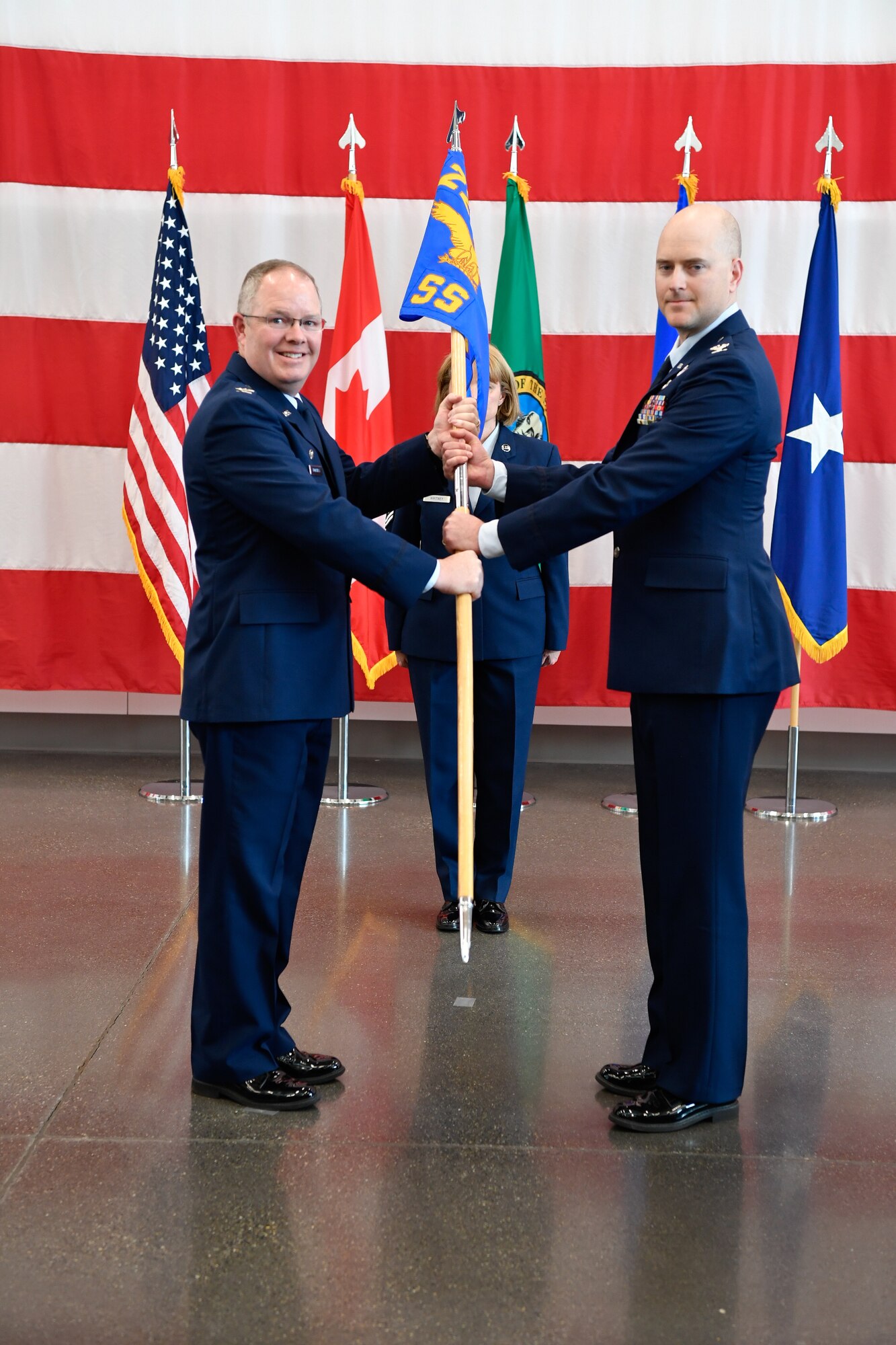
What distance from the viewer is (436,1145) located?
215 cm

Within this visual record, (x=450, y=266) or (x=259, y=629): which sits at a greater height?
(x=450, y=266)

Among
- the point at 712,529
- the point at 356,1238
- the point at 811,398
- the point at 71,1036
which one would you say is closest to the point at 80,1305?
the point at 356,1238

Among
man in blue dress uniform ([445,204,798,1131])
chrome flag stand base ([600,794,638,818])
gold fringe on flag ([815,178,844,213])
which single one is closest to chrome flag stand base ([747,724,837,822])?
chrome flag stand base ([600,794,638,818])

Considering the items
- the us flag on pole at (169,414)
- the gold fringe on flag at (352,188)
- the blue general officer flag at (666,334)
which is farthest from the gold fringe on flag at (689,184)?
the us flag on pole at (169,414)

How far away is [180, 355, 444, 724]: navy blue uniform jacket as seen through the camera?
86.8 inches

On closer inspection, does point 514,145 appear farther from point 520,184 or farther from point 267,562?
point 267,562

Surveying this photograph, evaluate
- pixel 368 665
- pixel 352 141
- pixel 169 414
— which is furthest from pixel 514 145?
pixel 368 665

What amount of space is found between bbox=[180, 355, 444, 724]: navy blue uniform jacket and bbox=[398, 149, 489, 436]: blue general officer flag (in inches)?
14.6

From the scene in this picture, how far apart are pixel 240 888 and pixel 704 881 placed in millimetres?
805

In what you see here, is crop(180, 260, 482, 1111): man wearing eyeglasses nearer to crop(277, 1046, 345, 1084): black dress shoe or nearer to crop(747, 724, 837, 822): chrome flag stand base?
crop(277, 1046, 345, 1084): black dress shoe

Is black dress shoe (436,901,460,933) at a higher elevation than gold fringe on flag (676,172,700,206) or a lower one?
lower

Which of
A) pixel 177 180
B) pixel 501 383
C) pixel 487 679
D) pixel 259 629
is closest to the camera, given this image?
pixel 259 629

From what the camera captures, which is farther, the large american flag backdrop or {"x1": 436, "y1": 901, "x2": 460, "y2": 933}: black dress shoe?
the large american flag backdrop

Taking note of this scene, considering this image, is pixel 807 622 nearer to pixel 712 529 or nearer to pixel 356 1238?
pixel 712 529
